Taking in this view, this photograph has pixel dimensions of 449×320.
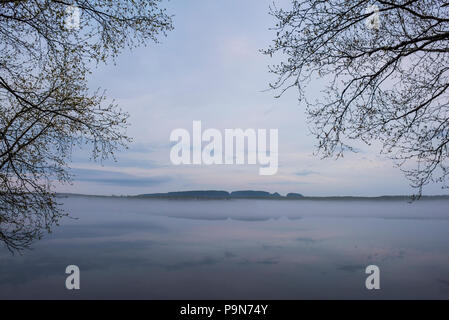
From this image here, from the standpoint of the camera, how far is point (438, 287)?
1595cm

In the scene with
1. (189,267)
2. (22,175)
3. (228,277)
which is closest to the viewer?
(22,175)

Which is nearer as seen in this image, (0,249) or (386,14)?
(386,14)

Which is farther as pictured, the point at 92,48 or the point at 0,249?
the point at 0,249

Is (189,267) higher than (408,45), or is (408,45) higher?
(408,45)

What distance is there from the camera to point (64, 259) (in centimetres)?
2333

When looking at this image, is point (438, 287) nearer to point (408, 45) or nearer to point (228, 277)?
point (228, 277)

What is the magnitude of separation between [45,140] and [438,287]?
18994mm
